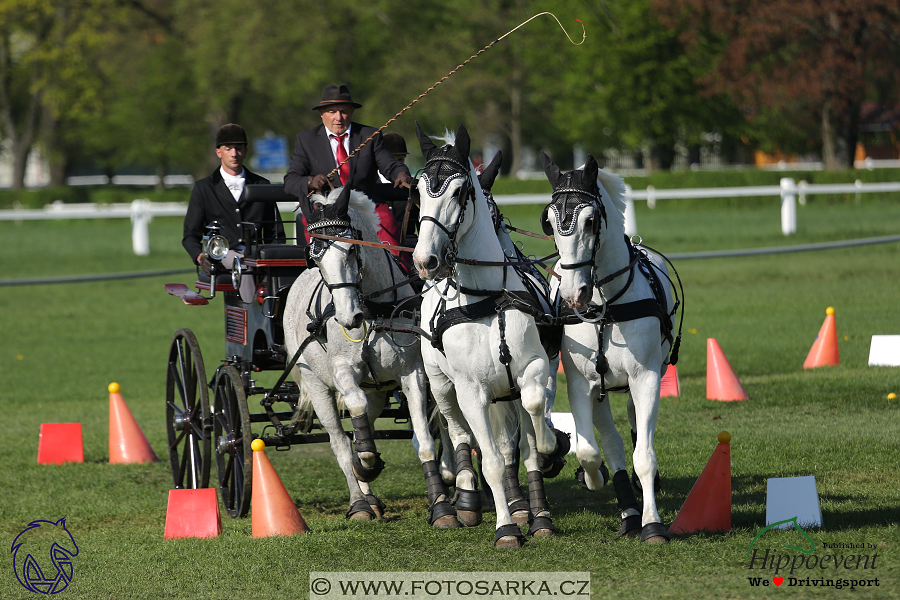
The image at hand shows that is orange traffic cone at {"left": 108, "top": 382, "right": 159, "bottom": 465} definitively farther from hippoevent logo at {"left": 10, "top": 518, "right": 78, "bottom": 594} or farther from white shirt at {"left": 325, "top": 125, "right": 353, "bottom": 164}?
white shirt at {"left": 325, "top": 125, "right": 353, "bottom": 164}

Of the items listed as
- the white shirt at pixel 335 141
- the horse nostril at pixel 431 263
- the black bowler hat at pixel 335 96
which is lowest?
the horse nostril at pixel 431 263

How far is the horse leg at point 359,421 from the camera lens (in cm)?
684

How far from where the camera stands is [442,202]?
18.9ft

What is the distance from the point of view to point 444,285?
6.25 m

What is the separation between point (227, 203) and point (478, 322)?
3.39 m

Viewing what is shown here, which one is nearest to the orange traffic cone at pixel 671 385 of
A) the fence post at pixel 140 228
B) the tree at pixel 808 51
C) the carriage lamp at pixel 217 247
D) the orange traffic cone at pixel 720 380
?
the orange traffic cone at pixel 720 380

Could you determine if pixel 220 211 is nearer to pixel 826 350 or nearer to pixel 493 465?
pixel 493 465

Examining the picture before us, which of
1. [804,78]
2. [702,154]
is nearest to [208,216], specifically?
[804,78]

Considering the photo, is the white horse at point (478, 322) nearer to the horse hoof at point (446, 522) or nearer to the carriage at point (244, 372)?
the horse hoof at point (446, 522)

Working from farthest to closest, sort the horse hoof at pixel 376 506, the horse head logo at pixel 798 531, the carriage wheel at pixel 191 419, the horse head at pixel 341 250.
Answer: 1. the carriage wheel at pixel 191 419
2. the horse hoof at pixel 376 506
3. the horse head at pixel 341 250
4. the horse head logo at pixel 798 531

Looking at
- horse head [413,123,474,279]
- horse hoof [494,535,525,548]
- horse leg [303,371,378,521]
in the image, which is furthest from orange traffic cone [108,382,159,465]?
horse head [413,123,474,279]

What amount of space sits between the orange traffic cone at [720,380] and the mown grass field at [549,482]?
0.57ft

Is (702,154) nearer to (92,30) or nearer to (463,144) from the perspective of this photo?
(92,30)

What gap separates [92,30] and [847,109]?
3362cm
